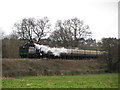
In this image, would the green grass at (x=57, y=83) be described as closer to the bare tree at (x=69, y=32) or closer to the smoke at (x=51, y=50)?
the smoke at (x=51, y=50)

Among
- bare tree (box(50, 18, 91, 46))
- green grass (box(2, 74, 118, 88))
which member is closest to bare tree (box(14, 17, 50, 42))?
bare tree (box(50, 18, 91, 46))

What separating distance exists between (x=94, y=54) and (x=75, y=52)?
6.68m

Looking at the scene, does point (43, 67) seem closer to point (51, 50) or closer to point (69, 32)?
point (51, 50)

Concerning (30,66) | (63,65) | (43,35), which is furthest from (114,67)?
(43,35)

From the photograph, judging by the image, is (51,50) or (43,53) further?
(51,50)

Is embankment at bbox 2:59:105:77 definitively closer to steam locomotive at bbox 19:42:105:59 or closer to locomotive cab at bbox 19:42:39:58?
steam locomotive at bbox 19:42:105:59

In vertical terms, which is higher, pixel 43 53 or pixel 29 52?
pixel 29 52

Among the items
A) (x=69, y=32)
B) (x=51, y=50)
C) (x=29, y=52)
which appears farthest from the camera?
(x=69, y=32)

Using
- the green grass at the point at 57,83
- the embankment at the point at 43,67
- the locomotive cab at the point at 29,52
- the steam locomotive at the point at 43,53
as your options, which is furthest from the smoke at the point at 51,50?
the green grass at the point at 57,83

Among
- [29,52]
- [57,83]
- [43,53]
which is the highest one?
[29,52]

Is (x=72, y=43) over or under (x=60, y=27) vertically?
under

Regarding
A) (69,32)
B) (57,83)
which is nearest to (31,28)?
(69,32)

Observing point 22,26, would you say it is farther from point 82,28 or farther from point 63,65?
point 63,65

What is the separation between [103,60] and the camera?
47.3 m
